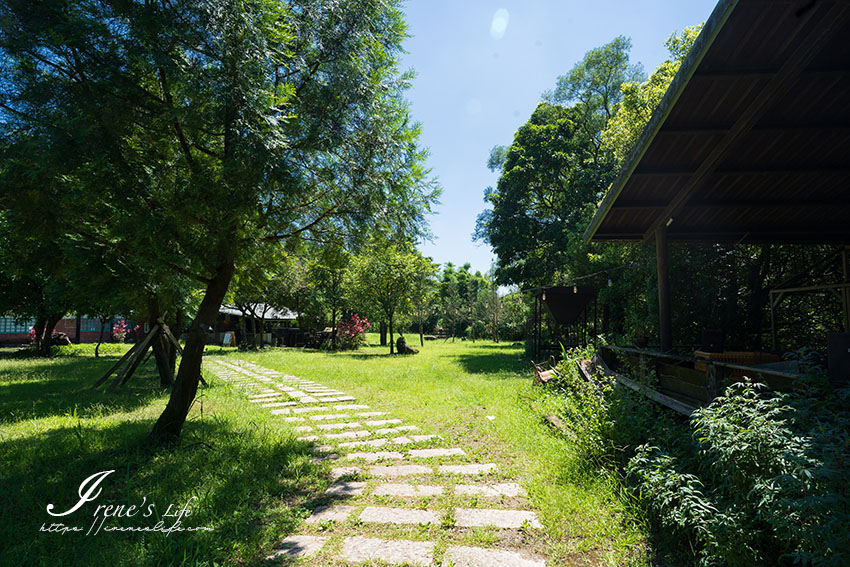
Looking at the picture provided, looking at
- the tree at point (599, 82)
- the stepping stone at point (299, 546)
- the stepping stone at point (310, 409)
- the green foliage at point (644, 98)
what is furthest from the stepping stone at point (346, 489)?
the tree at point (599, 82)

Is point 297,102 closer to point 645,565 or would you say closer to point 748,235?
point 645,565

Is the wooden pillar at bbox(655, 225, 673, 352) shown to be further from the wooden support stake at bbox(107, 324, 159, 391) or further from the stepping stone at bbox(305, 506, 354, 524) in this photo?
the wooden support stake at bbox(107, 324, 159, 391)

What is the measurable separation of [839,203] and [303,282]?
23672 millimetres

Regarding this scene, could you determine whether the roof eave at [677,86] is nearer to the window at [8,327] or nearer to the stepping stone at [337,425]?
the stepping stone at [337,425]

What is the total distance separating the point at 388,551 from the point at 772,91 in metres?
6.02

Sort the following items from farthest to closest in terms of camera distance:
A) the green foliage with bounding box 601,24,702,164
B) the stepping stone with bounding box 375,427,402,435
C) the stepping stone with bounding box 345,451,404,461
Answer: the green foliage with bounding box 601,24,702,164
the stepping stone with bounding box 375,427,402,435
the stepping stone with bounding box 345,451,404,461

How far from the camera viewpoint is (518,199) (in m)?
22.0

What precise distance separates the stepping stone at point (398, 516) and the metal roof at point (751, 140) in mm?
5226

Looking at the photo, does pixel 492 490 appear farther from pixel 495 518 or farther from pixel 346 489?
pixel 346 489

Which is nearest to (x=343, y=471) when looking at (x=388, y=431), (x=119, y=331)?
(x=388, y=431)

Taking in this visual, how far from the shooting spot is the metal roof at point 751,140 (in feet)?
13.5

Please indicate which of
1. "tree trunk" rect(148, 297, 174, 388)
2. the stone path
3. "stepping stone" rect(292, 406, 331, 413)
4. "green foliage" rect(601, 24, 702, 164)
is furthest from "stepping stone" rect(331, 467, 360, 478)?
"green foliage" rect(601, 24, 702, 164)

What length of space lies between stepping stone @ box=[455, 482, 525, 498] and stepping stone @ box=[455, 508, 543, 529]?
0.35 metres

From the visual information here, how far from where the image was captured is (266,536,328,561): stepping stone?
301 centimetres
